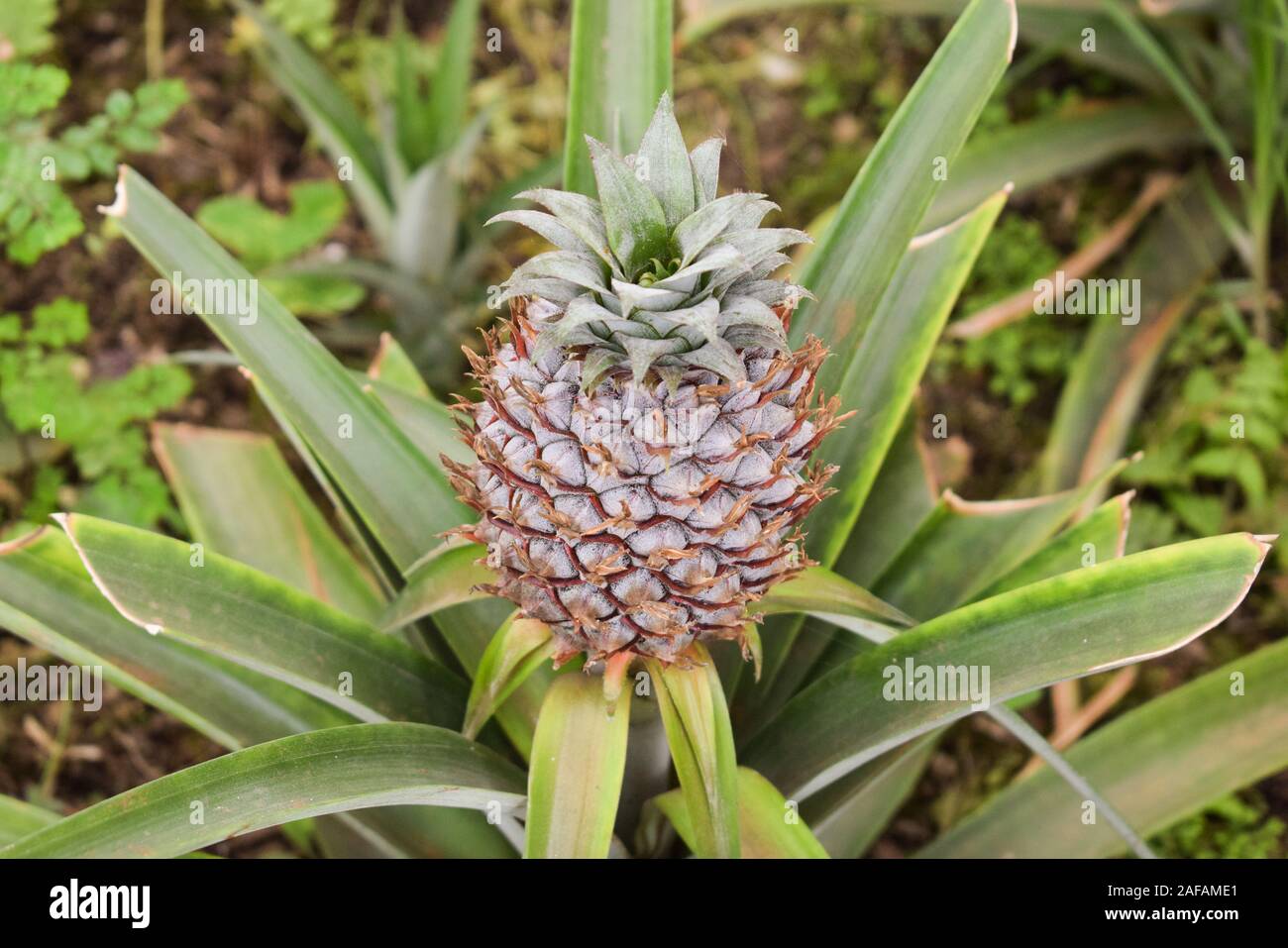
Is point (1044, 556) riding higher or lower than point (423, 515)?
lower

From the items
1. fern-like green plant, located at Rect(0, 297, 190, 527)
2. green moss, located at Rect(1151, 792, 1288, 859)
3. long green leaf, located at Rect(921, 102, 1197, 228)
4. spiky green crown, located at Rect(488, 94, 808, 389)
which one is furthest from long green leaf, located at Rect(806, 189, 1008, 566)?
fern-like green plant, located at Rect(0, 297, 190, 527)

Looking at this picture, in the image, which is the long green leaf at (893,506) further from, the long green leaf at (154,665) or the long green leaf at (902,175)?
the long green leaf at (154,665)

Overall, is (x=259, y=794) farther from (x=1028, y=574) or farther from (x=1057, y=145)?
(x=1057, y=145)

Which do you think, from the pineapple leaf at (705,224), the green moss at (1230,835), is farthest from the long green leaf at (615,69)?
the green moss at (1230,835)

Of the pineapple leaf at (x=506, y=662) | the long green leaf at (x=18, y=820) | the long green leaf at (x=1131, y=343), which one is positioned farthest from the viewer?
the long green leaf at (x=1131, y=343)

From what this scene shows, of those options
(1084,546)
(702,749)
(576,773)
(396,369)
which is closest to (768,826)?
(702,749)
